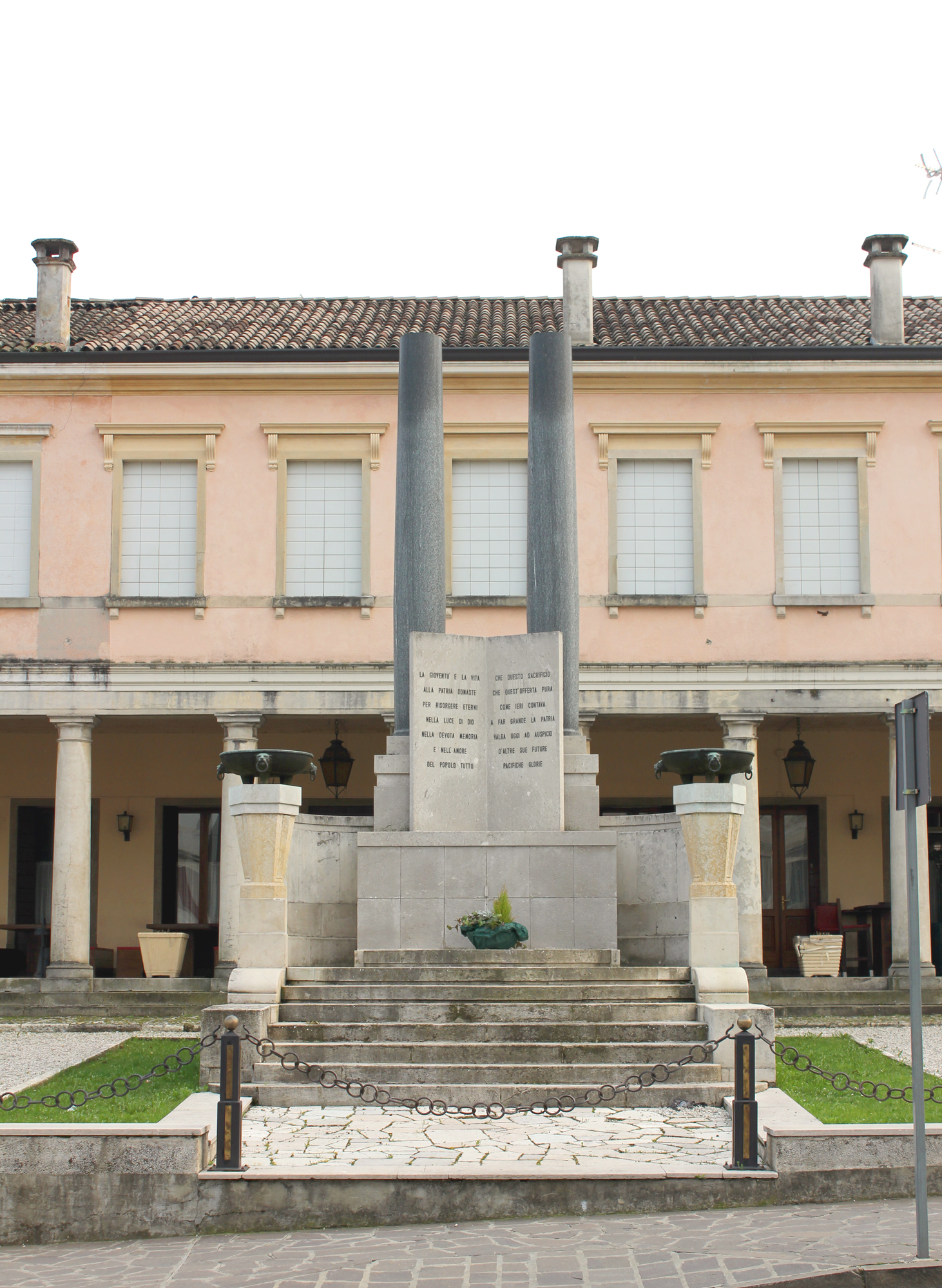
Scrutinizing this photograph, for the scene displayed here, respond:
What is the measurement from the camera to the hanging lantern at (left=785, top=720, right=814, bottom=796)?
20.6 m

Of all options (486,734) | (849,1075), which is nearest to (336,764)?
(486,734)

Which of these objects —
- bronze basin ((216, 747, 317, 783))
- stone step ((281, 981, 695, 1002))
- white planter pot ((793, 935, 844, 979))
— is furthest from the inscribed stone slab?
white planter pot ((793, 935, 844, 979))

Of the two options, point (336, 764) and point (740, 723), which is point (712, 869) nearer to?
point (740, 723)

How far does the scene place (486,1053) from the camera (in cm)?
979

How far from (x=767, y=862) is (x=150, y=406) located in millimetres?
10697

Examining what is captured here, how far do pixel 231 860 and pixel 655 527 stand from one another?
6816 mm

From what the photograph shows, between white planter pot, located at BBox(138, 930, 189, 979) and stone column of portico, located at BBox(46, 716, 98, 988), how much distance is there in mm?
698

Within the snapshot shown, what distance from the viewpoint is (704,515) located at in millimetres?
19922

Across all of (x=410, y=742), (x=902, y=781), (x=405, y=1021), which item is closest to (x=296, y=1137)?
(x=405, y=1021)

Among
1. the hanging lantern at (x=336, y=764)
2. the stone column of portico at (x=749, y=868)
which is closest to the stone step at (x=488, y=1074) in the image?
the stone column of portico at (x=749, y=868)

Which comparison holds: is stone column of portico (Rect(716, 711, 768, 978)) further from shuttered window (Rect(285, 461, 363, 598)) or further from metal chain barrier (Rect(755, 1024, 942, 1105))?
metal chain barrier (Rect(755, 1024, 942, 1105))

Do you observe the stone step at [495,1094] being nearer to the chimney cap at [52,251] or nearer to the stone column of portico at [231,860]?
the stone column of portico at [231,860]

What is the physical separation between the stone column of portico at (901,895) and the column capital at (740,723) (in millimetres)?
1647

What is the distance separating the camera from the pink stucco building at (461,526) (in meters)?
19.5
